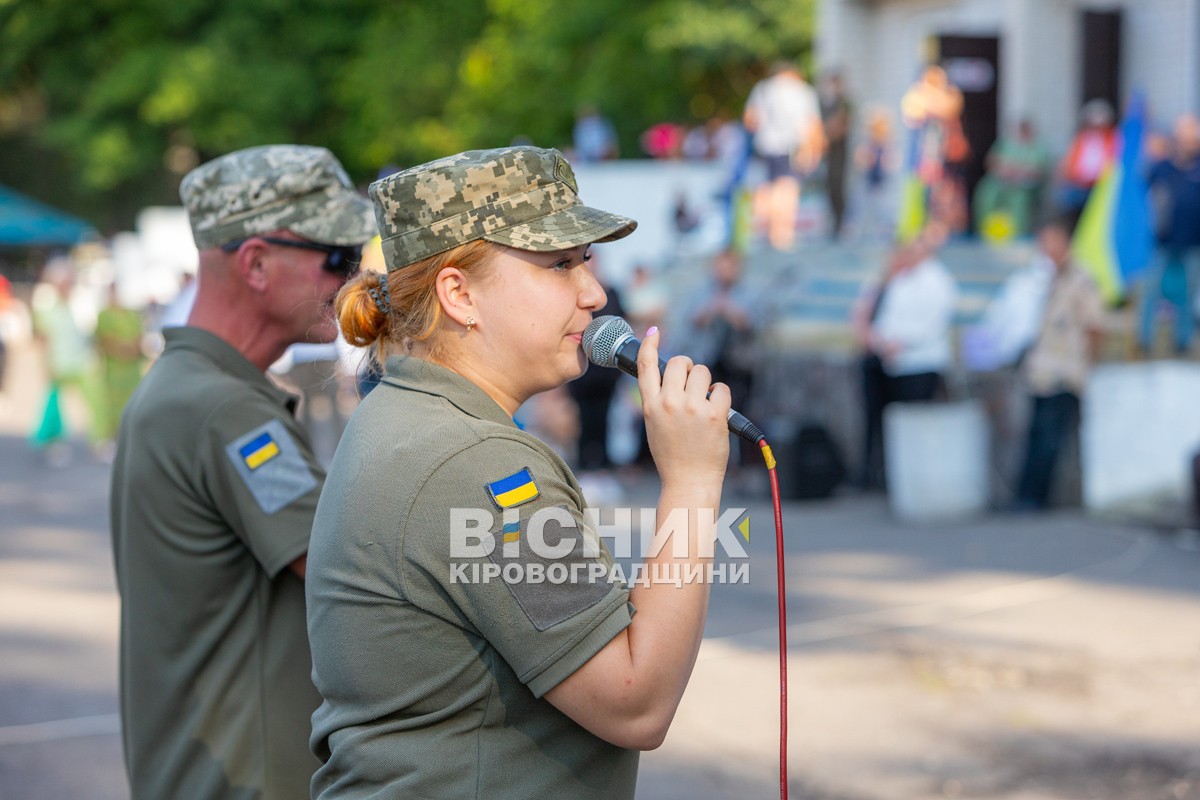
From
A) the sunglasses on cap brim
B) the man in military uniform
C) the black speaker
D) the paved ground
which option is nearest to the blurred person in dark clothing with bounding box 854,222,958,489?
the black speaker

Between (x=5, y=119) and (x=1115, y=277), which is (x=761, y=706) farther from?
(x=5, y=119)

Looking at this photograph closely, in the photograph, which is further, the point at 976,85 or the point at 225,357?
the point at 976,85

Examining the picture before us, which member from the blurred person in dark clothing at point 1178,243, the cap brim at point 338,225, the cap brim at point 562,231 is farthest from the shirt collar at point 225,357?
the blurred person in dark clothing at point 1178,243

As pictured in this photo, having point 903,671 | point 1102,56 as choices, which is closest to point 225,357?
point 903,671

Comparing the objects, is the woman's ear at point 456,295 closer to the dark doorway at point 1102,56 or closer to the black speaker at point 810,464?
the black speaker at point 810,464

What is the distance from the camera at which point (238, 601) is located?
2730mm

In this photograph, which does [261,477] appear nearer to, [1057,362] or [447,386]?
[447,386]

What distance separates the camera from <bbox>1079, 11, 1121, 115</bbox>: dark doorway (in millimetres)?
19172

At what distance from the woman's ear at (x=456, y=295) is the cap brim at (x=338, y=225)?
908 mm

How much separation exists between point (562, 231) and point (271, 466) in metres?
0.91

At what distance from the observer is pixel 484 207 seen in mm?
2031

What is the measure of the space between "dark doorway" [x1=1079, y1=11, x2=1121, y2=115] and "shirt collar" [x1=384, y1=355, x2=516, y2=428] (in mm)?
18996

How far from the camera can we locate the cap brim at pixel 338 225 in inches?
117

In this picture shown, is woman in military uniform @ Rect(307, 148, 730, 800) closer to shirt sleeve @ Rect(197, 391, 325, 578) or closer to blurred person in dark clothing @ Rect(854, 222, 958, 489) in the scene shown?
shirt sleeve @ Rect(197, 391, 325, 578)
